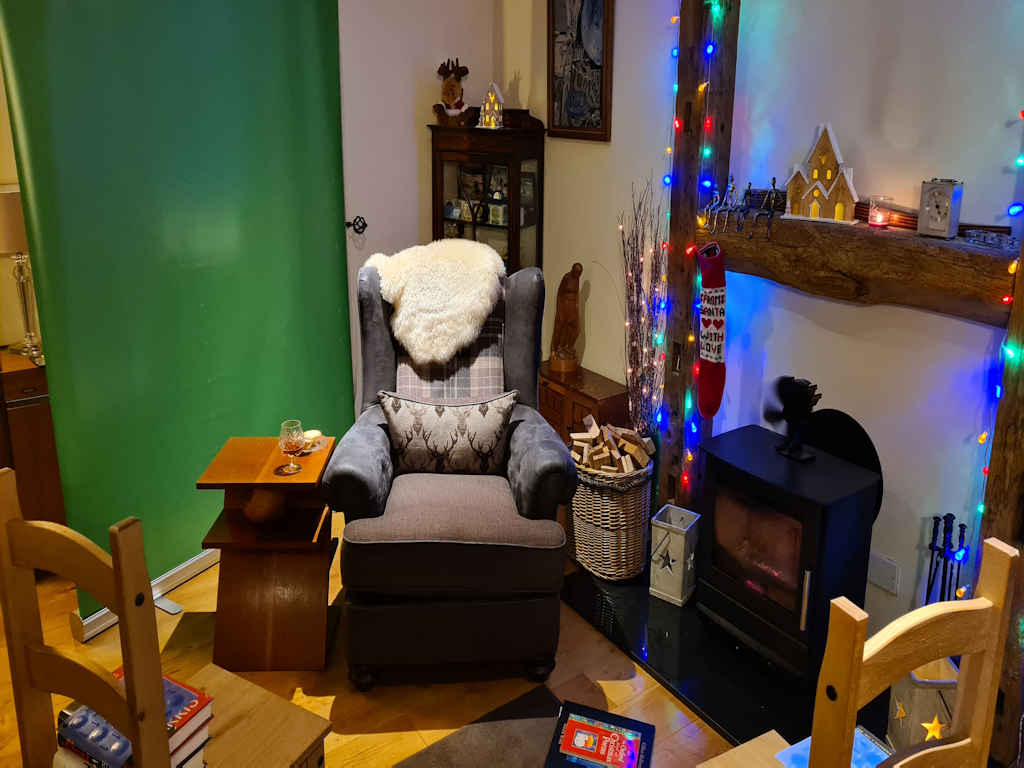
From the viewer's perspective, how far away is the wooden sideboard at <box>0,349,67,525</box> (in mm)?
2812

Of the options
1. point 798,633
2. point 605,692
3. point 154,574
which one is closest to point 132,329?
point 154,574

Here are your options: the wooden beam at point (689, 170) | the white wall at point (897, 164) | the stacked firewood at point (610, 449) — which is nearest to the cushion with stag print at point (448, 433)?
the stacked firewood at point (610, 449)

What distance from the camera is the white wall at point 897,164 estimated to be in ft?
7.16

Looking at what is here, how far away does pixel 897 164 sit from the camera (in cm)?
240

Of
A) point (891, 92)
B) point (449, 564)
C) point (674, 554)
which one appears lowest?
point (674, 554)

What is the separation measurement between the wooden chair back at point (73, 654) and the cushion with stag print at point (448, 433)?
4.77 feet

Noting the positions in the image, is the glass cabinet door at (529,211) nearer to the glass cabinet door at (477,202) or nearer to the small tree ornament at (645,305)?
the glass cabinet door at (477,202)

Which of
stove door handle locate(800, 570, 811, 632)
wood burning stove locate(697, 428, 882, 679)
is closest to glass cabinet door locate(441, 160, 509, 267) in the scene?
wood burning stove locate(697, 428, 882, 679)

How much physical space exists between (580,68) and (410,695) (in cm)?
264

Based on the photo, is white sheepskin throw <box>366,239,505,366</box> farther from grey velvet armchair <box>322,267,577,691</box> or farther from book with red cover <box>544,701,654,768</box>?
book with red cover <box>544,701,654,768</box>

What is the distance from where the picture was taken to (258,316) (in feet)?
10.7

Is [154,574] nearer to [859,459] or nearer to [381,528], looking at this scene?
[381,528]

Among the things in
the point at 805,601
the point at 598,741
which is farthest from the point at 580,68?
the point at 598,741

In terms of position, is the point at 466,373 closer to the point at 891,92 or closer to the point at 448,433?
the point at 448,433
